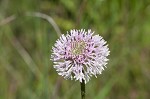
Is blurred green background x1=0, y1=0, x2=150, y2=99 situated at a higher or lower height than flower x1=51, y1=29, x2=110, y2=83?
higher

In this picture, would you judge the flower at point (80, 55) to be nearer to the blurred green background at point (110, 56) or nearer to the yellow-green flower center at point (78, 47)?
the yellow-green flower center at point (78, 47)

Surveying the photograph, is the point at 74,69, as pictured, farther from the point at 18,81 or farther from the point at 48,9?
the point at 48,9

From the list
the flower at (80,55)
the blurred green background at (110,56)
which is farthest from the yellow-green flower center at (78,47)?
the blurred green background at (110,56)

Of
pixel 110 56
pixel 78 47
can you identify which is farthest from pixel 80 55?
pixel 110 56

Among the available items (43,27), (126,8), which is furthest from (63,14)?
(126,8)

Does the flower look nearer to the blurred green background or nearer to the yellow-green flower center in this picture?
the yellow-green flower center

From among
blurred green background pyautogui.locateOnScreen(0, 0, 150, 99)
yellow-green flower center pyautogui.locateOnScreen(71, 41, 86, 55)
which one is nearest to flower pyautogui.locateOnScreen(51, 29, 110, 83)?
yellow-green flower center pyautogui.locateOnScreen(71, 41, 86, 55)
